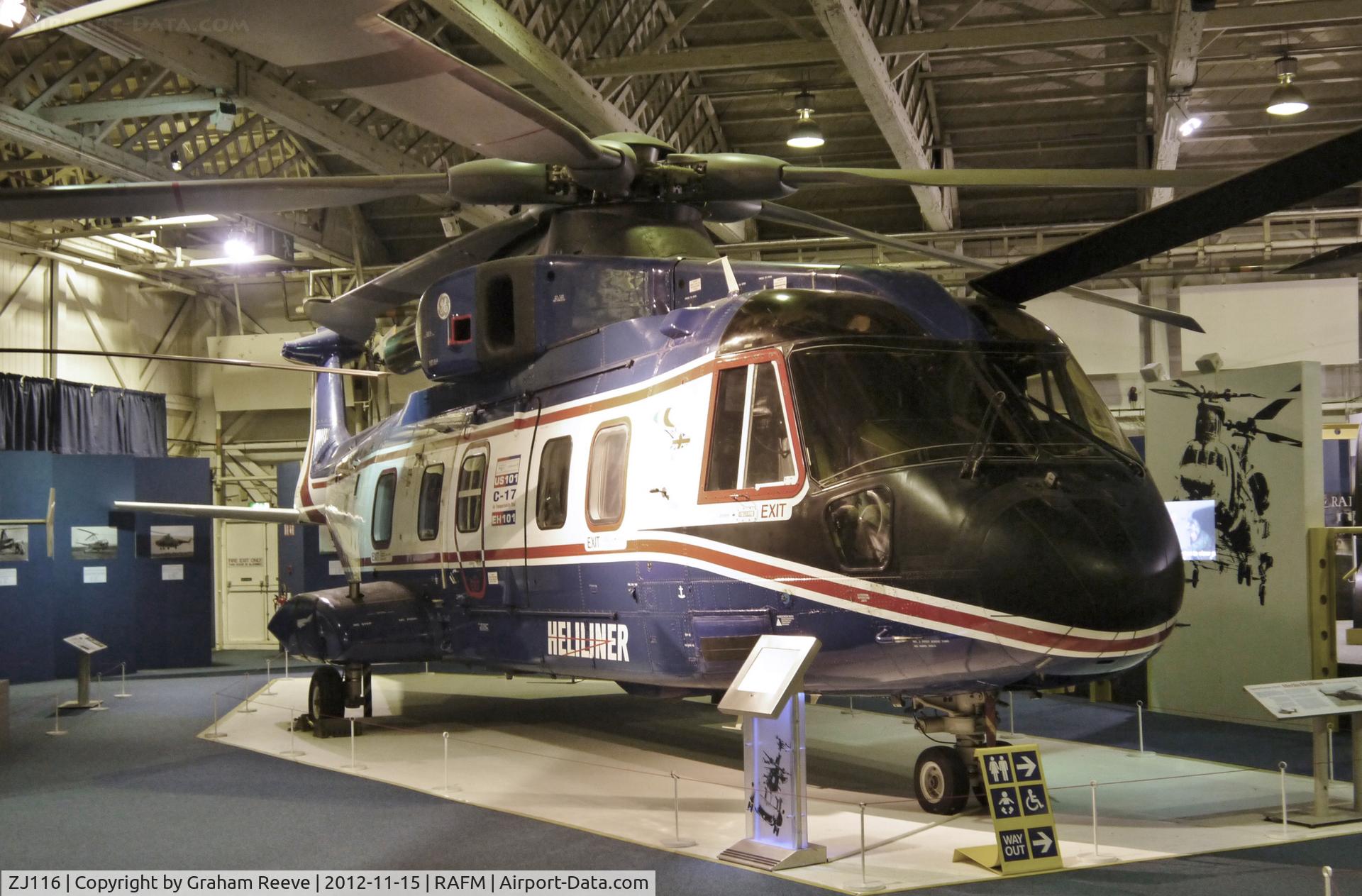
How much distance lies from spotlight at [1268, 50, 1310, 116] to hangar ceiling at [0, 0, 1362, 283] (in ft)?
2.48

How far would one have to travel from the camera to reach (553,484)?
27.4ft

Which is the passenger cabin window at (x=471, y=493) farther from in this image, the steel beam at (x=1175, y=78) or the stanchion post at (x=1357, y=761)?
the stanchion post at (x=1357, y=761)

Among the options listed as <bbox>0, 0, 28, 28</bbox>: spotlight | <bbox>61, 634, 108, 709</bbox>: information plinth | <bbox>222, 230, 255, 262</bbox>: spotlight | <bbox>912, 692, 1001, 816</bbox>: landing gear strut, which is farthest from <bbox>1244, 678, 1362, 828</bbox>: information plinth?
<bbox>222, 230, 255, 262</bbox>: spotlight

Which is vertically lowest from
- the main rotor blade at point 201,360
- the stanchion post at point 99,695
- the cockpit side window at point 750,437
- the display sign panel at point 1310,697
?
the stanchion post at point 99,695

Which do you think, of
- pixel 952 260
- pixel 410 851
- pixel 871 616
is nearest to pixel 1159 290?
pixel 952 260

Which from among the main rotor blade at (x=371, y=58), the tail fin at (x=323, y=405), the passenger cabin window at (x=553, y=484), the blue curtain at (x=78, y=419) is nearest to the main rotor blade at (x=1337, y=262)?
the main rotor blade at (x=371, y=58)

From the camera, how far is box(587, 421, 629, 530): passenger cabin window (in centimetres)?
760

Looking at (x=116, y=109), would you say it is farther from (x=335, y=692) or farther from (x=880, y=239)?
(x=880, y=239)

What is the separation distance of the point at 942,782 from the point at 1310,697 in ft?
6.62

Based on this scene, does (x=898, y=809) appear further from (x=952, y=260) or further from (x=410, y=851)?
(x=952, y=260)

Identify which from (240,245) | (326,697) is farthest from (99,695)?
(240,245)

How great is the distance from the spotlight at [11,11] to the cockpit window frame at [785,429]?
4.41m

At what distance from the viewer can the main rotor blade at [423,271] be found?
977 centimetres

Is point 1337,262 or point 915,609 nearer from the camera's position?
point 915,609
